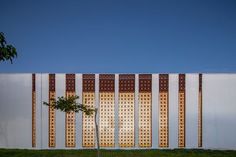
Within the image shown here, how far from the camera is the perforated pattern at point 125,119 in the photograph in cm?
2217

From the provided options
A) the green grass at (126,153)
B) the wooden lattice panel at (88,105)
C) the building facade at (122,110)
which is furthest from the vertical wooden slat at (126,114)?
the wooden lattice panel at (88,105)

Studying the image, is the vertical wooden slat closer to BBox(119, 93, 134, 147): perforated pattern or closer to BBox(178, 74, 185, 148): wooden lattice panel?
BBox(119, 93, 134, 147): perforated pattern

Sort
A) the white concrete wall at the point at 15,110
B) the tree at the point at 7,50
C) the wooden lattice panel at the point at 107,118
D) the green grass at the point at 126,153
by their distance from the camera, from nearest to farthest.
→ 1. the tree at the point at 7,50
2. the green grass at the point at 126,153
3. the white concrete wall at the point at 15,110
4. the wooden lattice panel at the point at 107,118

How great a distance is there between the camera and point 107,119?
72.7 feet

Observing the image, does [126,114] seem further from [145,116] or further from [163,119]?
[163,119]

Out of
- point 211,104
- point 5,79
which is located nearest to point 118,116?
point 211,104

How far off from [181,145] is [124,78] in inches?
281

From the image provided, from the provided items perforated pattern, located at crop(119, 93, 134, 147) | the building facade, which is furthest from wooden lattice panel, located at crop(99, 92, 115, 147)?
perforated pattern, located at crop(119, 93, 134, 147)

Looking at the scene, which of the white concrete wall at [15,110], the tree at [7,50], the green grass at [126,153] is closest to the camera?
the tree at [7,50]

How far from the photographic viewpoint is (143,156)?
61.2 feet

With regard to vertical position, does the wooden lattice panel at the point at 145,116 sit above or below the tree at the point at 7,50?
below

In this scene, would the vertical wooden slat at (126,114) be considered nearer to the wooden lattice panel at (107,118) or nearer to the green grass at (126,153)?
the wooden lattice panel at (107,118)

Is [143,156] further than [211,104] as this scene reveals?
No

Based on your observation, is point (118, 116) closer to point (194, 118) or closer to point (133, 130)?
point (133, 130)
